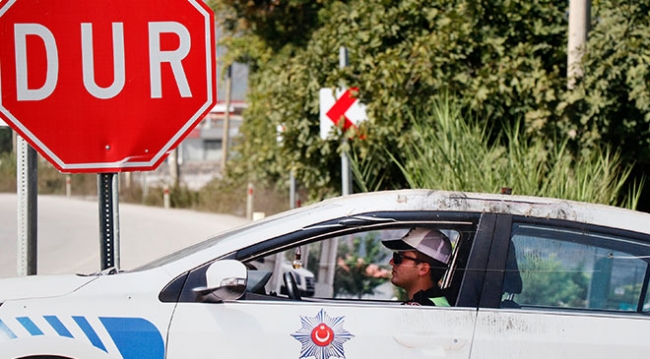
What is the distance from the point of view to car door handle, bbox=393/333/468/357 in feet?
12.7

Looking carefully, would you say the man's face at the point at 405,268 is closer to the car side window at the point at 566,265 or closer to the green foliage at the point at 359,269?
the car side window at the point at 566,265

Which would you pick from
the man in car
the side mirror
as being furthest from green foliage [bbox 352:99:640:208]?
the side mirror

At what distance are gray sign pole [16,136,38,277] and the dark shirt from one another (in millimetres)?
3755

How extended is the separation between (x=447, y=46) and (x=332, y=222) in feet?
22.9

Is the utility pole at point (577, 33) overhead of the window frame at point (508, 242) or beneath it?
overhead

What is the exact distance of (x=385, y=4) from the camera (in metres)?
11.7

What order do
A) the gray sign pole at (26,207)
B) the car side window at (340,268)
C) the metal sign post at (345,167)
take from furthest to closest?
the metal sign post at (345,167) < the gray sign pole at (26,207) < the car side window at (340,268)

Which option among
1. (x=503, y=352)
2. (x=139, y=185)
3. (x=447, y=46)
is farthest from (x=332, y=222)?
(x=139, y=185)

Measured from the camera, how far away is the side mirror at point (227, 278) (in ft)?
12.7

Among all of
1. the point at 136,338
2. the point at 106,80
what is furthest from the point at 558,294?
the point at 106,80

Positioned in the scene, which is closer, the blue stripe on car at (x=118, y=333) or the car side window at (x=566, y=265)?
the blue stripe on car at (x=118, y=333)

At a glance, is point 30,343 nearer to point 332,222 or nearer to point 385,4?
point 332,222

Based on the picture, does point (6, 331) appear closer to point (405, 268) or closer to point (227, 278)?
point (227, 278)

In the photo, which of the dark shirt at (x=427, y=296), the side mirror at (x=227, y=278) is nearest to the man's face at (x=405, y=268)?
the dark shirt at (x=427, y=296)
